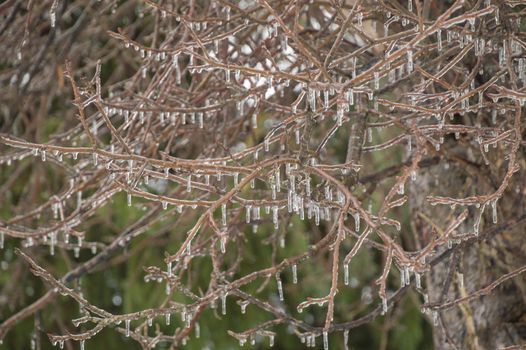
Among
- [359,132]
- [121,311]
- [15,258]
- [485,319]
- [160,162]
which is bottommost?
[485,319]

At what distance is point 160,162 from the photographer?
7.80 feet

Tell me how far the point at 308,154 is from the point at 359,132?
20.8 inches

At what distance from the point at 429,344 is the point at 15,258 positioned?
11.6 feet

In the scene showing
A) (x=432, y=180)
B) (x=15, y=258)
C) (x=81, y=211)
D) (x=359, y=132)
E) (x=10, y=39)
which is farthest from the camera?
(x=15, y=258)

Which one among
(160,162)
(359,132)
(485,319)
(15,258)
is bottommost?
(485,319)

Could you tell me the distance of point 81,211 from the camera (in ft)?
11.2

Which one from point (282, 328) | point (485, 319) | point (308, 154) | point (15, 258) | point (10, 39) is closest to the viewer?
point (308, 154)

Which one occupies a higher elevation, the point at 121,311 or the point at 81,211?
the point at 121,311

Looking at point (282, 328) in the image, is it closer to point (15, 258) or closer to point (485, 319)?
point (15, 258)

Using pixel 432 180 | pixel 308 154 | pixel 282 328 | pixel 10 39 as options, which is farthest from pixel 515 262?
pixel 282 328

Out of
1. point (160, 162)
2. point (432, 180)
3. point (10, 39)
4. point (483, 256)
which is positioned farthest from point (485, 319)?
point (10, 39)

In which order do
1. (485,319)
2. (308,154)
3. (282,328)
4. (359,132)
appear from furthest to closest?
1. (282,328)
2. (485,319)
3. (359,132)
4. (308,154)

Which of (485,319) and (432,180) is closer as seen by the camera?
(485,319)

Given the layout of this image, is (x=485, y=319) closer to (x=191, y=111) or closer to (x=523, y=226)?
(x=523, y=226)
